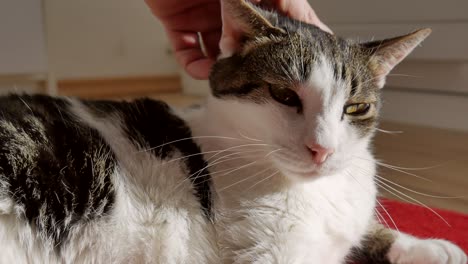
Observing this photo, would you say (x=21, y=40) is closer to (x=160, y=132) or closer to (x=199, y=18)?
(x=199, y=18)

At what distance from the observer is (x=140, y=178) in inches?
37.4

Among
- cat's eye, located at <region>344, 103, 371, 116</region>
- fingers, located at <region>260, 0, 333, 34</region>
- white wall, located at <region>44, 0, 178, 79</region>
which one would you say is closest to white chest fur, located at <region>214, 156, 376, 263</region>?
cat's eye, located at <region>344, 103, 371, 116</region>

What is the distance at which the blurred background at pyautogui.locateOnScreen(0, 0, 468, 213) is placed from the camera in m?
1.77

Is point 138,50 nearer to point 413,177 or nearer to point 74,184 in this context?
point 413,177

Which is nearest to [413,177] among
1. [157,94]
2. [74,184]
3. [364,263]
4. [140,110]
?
[364,263]

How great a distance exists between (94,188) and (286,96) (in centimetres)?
39

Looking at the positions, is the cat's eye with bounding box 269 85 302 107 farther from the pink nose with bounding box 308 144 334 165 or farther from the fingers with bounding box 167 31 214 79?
the fingers with bounding box 167 31 214 79

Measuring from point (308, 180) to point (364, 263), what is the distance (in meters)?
0.36

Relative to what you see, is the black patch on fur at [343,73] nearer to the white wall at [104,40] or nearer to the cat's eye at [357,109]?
the cat's eye at [357,109]

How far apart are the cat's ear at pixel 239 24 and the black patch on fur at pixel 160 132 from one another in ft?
0.66

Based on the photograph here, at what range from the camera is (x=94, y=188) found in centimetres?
90

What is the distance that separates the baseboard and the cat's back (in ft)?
9.26

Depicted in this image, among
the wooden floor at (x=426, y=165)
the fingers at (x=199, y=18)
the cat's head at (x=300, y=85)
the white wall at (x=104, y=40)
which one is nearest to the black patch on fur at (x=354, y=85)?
the cat's head at (x=300, y=85)

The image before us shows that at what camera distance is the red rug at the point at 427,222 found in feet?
4.13
